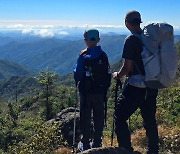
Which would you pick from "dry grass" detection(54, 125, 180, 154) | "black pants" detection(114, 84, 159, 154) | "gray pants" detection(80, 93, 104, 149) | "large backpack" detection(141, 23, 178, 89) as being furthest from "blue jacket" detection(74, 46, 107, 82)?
"dry grass" detection(54, 125, 180, 154)

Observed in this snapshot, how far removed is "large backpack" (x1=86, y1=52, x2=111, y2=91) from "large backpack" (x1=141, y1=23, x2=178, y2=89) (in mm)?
1464

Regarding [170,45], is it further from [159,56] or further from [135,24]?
[135,24]

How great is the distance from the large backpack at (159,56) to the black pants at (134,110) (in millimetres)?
358

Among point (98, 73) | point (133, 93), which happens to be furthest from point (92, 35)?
point (133, 93)

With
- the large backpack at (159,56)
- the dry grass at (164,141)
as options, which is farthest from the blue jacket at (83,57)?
the dry grass at (164,141)

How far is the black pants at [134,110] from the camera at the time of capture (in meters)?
6.93

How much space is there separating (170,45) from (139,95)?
1241 millimetres

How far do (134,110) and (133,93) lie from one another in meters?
0.42

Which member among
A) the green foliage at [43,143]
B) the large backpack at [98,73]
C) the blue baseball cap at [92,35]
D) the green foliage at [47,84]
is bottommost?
the green foliage at [47,84]

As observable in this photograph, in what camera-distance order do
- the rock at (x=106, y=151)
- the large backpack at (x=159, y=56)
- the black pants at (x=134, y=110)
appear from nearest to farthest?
1. the large backpack at (x=159, y=56)
2. the rock at (x=106, y=151)
3. the black pants at (x=134, y=110)

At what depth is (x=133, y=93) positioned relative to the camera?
22.7 ft

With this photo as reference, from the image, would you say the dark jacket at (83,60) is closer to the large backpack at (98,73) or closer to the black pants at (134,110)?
the large backpack at (98,73)

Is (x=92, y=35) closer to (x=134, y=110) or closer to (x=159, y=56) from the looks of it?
(x=159, y=56)

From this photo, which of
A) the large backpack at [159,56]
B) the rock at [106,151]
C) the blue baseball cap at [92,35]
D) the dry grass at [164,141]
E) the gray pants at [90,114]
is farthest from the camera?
the dry grass at [164,141]
